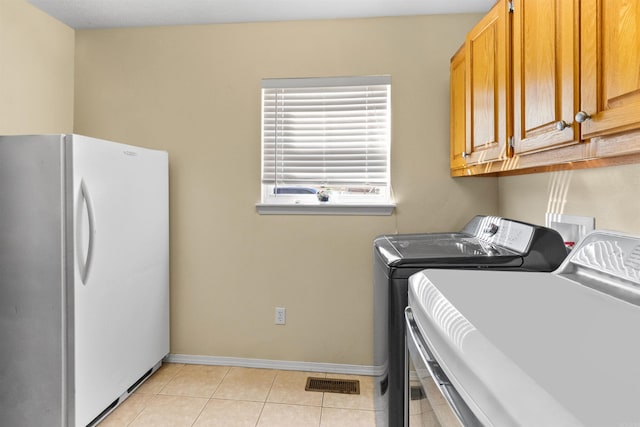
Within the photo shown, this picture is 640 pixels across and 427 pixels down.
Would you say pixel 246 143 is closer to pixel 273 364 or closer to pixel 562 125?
pixel 273 364

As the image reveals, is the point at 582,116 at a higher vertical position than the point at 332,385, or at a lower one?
higher

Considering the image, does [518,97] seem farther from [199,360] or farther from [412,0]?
[199,360]

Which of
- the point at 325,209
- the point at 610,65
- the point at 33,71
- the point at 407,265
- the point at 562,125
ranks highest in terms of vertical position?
the point at 33,71

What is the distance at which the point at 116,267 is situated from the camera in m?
2.03

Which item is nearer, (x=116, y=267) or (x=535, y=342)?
(x=535, y=342)

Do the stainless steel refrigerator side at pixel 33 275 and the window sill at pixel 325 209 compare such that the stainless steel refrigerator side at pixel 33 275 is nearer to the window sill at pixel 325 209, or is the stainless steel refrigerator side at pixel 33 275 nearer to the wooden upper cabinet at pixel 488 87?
the window sill at pixel 325 209

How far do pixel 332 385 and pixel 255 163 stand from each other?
5.17 feet

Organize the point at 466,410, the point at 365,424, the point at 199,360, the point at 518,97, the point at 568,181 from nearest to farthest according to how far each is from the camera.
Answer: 1. the point at 466,410
2. the point at 518,97
3. the point at 568,181
4. the point at 365,424
5. the point at 199,360

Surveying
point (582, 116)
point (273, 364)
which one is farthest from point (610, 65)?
point (273, 364)

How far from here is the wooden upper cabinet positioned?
1538 mm

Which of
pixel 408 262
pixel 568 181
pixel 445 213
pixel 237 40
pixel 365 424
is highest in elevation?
pixel 237 40

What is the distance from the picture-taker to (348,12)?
7.88 ft

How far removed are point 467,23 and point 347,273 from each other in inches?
72.5

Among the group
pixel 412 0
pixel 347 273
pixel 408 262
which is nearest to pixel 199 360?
pixel 347 273
